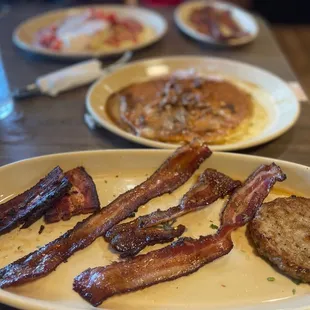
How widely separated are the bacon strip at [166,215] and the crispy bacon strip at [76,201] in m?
0.13

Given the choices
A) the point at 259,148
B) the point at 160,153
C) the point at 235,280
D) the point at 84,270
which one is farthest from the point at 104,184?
the point at 259,148

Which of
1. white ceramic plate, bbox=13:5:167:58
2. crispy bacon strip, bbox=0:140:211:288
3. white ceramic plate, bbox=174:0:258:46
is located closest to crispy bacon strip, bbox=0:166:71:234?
crispy bacon strip, bbox=0:140:211:288

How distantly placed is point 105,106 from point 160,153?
581mm

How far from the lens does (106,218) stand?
124cm

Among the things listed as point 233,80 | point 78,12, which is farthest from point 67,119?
point 78,12

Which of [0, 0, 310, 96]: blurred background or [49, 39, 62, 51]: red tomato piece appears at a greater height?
[49, 39, 62, 51]: red tomato piece

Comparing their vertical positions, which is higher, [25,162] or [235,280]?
[25,162]

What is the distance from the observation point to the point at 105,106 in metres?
1.93

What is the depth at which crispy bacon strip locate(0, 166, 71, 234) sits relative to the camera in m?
1.22

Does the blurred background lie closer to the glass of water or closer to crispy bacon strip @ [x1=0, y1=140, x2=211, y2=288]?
the glass of water

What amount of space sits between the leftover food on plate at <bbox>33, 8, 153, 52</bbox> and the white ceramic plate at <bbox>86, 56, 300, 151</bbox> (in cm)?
34

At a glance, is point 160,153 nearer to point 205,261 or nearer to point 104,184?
point 104,184

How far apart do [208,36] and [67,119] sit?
4.17ft

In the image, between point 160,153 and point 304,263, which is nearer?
point 304,263
